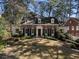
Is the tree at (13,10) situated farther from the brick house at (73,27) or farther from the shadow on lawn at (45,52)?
the brick house at (73,27)

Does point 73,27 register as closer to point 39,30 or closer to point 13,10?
point 39,30

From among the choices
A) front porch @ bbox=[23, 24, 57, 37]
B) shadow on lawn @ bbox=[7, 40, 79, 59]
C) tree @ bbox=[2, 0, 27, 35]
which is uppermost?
tree @ bbox=[2, 0, 27, 35]

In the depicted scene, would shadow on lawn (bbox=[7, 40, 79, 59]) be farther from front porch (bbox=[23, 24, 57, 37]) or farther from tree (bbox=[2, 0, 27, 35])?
front porch (bbox=[23, 24, 57, 37])

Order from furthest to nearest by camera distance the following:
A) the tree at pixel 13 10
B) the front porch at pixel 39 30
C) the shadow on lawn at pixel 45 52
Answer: the front porch at pixel 39 30 < the tree at pixel 13 10 < the shadow on lawn at pixel 45 52

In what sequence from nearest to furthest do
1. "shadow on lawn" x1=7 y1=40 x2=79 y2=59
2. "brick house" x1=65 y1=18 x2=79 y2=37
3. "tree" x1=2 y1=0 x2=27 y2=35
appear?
"shadow on lawn" x1=7 y1=40 x2=79 y2=59 < "tree" x1=2 y1=0 x2=27 y2=35 < "brick house" x1=65 y1=18 x2=79 y2=37

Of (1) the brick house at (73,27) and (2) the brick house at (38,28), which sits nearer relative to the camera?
(2) the brick house at (38,28)

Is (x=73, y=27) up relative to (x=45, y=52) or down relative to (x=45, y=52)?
up

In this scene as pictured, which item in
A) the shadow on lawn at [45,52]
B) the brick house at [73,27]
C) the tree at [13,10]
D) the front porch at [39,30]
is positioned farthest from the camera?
the brick house at [73,27]

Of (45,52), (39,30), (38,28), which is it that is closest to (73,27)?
(39,30)

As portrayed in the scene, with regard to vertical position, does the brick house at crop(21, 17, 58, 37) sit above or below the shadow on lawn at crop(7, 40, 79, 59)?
above

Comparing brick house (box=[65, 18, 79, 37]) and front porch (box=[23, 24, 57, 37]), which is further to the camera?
brick house (box=[65, 18, 79, 37])

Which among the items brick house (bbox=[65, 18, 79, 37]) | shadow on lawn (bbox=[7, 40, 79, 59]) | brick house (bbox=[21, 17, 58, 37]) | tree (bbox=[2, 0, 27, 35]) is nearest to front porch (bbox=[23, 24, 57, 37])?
brick house (bbox=[21, 17, 58, 37])

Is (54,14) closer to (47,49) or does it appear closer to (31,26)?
(31,26)

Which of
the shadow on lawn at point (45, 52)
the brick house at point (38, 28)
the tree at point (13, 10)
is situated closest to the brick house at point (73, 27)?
the brick house at point (38, 28)
